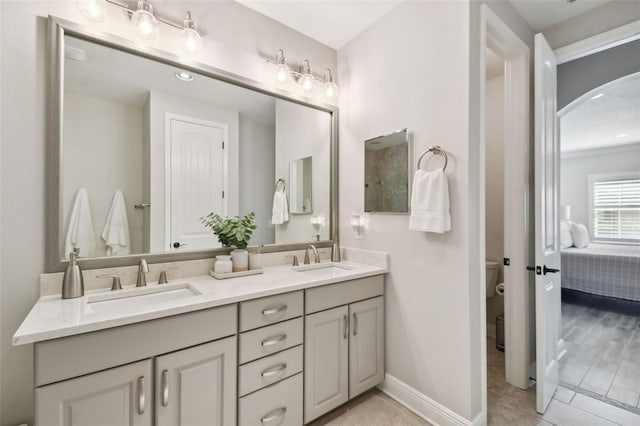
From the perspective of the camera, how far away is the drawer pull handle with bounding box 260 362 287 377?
143cm

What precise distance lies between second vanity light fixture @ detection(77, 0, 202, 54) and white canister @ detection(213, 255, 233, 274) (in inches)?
50.2

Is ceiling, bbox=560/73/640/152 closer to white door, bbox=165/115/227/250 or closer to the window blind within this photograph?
the window blind

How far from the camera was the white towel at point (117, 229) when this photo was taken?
1496 mm

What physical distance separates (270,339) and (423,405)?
42.8 inches

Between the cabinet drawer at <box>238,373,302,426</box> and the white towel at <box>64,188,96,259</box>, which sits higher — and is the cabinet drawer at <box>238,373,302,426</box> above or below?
below

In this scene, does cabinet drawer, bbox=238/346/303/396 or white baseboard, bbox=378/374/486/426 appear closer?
cabinet drawer, bbox=238/346/303/396

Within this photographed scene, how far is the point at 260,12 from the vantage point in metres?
2.02

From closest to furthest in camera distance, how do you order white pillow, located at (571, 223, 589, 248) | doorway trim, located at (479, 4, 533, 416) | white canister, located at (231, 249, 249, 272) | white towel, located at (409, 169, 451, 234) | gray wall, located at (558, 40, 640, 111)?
1. white towel, located at (409, 169, 451, 234)
2. white canister, located at (231, 249, 249, 272)
3. doorway trim, located at (479, 4, 533, 416)
4. gray wall, located at (558, 40, 640, 111)
5. white pillow, located at (571, 223, 589, 248)

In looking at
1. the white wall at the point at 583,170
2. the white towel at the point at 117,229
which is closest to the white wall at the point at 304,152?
the white towel at the point at 117,229

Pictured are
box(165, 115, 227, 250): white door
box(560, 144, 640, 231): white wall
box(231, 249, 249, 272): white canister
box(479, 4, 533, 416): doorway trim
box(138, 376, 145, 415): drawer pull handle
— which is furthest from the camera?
box(560, 144, 640, 231): white wall

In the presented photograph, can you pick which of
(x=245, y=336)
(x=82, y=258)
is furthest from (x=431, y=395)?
(x=82, y=258)

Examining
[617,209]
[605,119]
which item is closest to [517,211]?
[605,119]

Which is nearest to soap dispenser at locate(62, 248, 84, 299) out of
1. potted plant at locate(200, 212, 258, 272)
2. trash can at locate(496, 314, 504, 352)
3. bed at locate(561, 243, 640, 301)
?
potted plant at locate(200, 212, 258, 272)

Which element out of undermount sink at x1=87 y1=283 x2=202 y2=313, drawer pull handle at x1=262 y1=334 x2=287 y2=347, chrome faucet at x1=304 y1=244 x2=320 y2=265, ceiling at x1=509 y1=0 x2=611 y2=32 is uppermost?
ceiling at x1=509 y1=0 x2=611 y2=32
